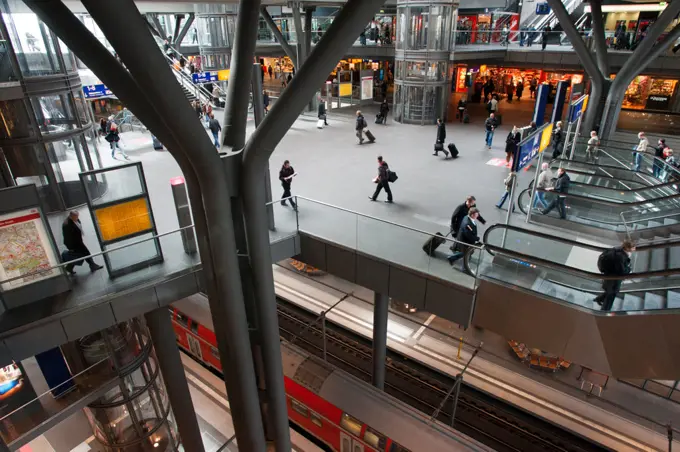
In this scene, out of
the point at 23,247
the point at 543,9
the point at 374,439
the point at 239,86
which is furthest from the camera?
the point at 543,9

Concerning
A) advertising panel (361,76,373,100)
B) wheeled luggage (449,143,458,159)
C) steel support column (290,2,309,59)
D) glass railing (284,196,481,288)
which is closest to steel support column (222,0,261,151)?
glass railing (284,196,481,288)

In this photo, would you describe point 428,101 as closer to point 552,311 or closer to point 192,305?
point 192,305

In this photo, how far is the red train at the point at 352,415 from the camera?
831 centimetres

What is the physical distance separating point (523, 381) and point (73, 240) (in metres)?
11.5

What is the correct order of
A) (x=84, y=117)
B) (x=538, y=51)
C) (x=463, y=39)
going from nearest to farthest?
(x=84, y=117)
(x=538, y=51)
(x=463, y=39)

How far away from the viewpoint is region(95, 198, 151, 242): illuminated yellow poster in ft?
25.4

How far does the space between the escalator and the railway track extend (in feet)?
16.1

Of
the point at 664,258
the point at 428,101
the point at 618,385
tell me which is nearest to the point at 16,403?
the point at 664,258

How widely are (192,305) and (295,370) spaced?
4.65m

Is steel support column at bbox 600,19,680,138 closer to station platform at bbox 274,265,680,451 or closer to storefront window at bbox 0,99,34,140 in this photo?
station platform at bbox 274,265,680,451

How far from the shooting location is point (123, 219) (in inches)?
314

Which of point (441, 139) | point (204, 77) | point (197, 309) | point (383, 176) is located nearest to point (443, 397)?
point (383, 176)

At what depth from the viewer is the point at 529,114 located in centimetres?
2462

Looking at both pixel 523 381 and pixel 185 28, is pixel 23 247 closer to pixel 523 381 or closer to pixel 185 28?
pixel 523 381
